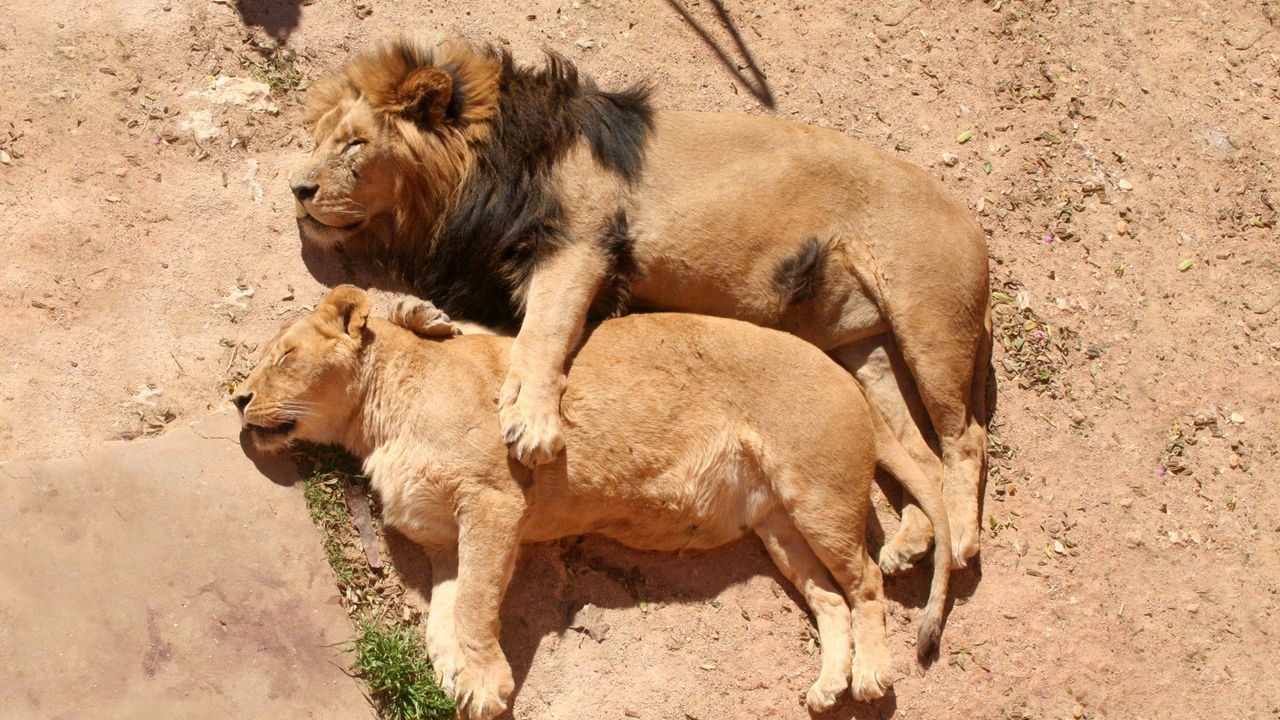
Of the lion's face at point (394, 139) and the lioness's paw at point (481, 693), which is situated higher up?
the lion's face at point (394, 139)

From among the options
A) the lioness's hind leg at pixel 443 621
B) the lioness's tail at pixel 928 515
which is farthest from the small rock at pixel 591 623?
the lioness's tail at pixel 928 515

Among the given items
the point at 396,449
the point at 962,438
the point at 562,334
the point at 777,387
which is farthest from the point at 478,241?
the point at 962,438

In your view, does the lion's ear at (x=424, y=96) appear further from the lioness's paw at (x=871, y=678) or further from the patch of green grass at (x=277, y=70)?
the lioness's paw at (x=871, y=678)

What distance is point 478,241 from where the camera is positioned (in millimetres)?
5680

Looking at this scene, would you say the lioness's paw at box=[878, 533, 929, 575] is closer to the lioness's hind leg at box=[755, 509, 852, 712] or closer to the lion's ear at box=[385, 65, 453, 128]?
the lioness's hind leg at box=[755, 509, 852, 712]

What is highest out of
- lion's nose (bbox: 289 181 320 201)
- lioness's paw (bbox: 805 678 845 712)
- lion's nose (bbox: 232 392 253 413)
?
lion's nose (bbox: 289 181 320 201)

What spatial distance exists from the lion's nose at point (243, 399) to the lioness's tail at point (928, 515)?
2.98m

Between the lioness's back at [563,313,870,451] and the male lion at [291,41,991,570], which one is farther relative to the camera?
the male lion at [291,41,991,570]

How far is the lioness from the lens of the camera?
16.6 feet

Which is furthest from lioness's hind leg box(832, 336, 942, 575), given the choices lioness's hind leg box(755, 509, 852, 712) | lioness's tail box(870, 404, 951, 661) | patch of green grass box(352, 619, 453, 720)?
patch of green grass box(352, 619, 453, 720)

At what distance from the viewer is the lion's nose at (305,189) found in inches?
221

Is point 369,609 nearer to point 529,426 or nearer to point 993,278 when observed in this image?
point 529,426

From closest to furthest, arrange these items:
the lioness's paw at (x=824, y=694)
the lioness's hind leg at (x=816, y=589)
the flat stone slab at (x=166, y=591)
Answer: the flat stone slab at (x=166, y=591)
the lioness's paw at (x=824, y=694)
the lioness's hind leg at (x=816, y=589)

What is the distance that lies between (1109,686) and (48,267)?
5.50 metres
